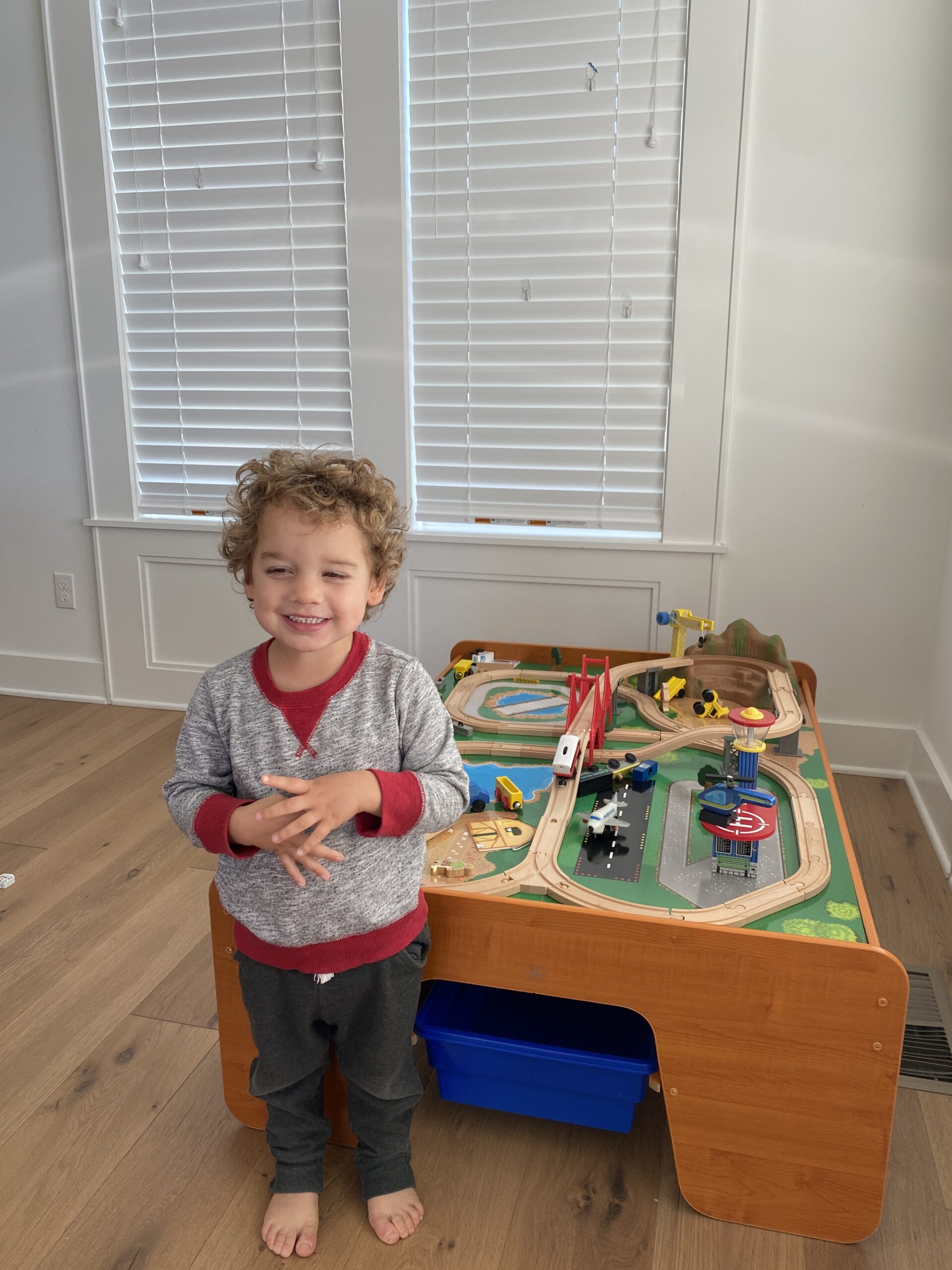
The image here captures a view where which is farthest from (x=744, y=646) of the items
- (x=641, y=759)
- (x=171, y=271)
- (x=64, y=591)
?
(x=64, y=591)

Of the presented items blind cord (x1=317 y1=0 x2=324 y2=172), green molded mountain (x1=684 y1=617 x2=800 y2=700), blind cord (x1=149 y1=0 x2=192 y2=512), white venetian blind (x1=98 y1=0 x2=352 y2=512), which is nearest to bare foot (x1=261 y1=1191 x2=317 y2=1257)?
green molded mountain (x1=684 y1=617 x2=800 y2=700)

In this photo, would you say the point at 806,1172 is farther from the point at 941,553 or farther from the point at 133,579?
the point at 133,579

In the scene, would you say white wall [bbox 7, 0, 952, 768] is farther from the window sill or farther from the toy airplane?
the toy airplane

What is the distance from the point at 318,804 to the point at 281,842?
0.20 feet

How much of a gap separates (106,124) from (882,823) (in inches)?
105

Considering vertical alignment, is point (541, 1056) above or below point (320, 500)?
below

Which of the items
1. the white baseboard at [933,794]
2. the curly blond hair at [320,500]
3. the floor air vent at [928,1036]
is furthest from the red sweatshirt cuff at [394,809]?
the white baseboard at [933,794]

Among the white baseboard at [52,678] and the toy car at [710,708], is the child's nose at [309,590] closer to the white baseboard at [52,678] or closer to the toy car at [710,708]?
the toy car at [710,708]

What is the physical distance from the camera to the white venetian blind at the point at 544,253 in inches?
84.4

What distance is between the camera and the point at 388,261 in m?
2.36

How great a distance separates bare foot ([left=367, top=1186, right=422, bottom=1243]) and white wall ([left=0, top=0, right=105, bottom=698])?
2.11 meters

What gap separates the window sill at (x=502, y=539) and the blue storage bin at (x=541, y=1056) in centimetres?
129

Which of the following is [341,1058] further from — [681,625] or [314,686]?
[681,625]

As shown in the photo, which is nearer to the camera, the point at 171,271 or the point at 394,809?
the point at 394,809
